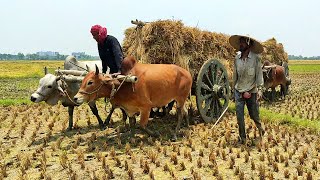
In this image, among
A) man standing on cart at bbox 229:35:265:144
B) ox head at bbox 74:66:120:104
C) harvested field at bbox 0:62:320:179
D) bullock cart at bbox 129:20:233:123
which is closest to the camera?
harvested field at bbox 0:62:320:179

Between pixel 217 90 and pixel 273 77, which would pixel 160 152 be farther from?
pixel 273 77

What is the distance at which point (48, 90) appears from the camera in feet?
21.1

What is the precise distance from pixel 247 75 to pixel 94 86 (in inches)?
95.8

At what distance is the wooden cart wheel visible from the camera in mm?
7516

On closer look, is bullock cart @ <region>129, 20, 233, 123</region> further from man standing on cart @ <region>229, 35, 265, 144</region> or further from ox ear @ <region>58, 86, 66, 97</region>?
ox ear @ <region>58, 86, 66, 97</region>

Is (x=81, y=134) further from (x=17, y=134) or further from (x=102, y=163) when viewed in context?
(x=102, y=163)

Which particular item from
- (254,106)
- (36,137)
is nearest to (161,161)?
(254,106)

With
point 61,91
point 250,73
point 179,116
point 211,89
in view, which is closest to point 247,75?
point 250,73

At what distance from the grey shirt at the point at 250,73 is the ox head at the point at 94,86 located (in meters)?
1.99

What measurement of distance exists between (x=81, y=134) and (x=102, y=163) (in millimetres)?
2089

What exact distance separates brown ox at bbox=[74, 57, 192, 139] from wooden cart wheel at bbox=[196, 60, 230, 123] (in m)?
0.78

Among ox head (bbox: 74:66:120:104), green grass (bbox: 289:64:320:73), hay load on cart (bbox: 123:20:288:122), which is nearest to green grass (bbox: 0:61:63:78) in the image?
green grass (bbox: 289:64:320:73)

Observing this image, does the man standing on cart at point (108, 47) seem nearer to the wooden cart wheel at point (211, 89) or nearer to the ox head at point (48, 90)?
the ox head at point (48, 90)

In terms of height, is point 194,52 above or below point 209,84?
above
